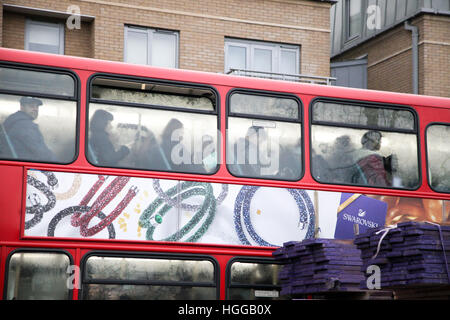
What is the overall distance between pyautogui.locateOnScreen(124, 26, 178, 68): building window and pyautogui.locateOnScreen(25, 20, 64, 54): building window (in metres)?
1.39

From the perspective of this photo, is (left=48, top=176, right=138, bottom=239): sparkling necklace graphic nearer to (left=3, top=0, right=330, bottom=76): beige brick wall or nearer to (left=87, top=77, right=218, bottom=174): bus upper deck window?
(left=87, top=77, right=218, bottom=174): bus upper deck window

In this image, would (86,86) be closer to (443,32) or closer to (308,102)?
(308,102)

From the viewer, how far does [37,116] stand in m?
8.78

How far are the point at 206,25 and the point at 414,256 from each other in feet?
35.3

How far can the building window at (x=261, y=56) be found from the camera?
56.1 ft

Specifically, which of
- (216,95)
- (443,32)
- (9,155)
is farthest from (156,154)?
(443,32)

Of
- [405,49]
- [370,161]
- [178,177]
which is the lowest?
[178,177]

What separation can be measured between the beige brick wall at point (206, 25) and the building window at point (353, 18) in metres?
3.68

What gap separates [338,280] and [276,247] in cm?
193

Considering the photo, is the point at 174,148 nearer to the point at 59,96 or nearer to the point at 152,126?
the point at 152,126

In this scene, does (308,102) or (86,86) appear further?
(308,102)

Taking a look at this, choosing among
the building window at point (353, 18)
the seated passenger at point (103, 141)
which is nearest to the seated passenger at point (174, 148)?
the seated passenger at point (103, 141)

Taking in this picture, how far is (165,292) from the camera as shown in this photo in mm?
8797

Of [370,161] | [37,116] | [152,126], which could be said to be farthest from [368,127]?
[37,116]
